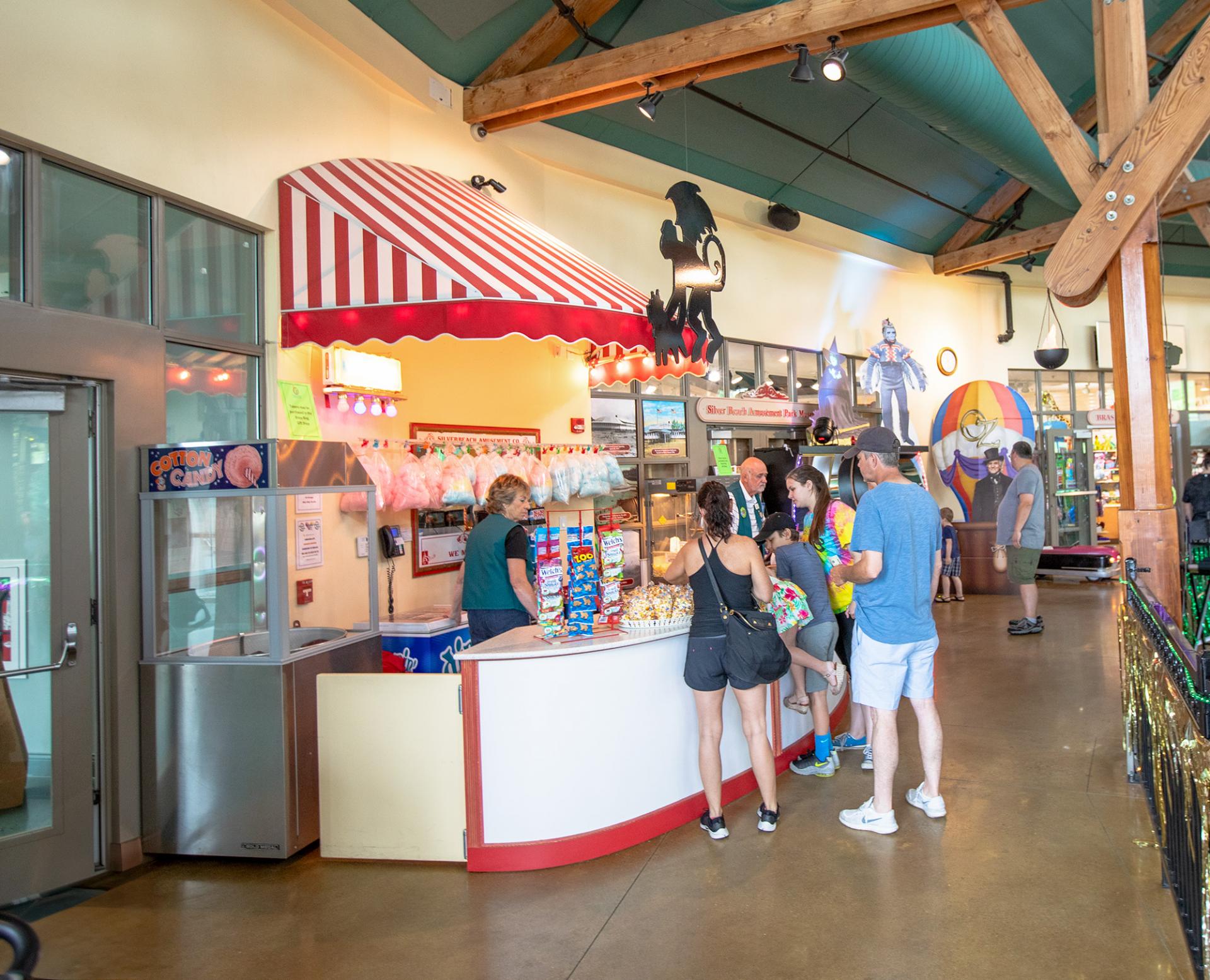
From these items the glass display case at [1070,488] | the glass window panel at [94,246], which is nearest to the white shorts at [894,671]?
the glass window panel at [94,246]

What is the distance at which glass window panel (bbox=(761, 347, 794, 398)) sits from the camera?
10719 mm

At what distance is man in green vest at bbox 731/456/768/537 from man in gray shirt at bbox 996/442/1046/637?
2415 millimetres

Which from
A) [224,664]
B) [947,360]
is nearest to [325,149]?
[224,664]

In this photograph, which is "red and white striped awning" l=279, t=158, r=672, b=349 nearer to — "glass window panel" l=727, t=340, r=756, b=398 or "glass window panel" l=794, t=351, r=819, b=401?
"glass window panel" l=727, t=340, r=756, b=398

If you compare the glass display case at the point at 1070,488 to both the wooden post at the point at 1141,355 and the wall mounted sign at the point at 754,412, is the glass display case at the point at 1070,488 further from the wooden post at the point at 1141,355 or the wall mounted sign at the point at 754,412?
the wooden post at the point at 1141,355

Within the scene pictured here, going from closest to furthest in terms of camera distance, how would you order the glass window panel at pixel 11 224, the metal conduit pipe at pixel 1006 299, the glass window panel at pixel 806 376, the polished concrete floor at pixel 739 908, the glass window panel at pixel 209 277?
the polished concrete floor at pixel 739 908, the glass window panel at pixel 11 224, the glass window panel at pixel 209 277, the glass window panel at pixel 806 376, the metal conduit pipe at pixel 1006 299

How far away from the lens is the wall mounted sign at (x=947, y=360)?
44.9ft

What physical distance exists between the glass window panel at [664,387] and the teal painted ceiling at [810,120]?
2.16 meters

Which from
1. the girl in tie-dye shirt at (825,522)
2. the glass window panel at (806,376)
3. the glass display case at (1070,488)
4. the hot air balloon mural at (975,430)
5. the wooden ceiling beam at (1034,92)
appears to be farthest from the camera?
the glass display case at (1070,488)

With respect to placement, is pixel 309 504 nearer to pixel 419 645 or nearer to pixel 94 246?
pixel 419 645

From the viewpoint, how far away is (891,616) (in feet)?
13.2

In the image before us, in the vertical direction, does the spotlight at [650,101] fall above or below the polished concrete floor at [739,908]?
above

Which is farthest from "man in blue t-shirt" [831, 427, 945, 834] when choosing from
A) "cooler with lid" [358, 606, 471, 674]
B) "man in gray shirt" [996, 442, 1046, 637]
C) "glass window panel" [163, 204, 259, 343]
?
"man in gray shirt" [996, 442, 1046, 637]

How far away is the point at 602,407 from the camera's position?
8672 mm
